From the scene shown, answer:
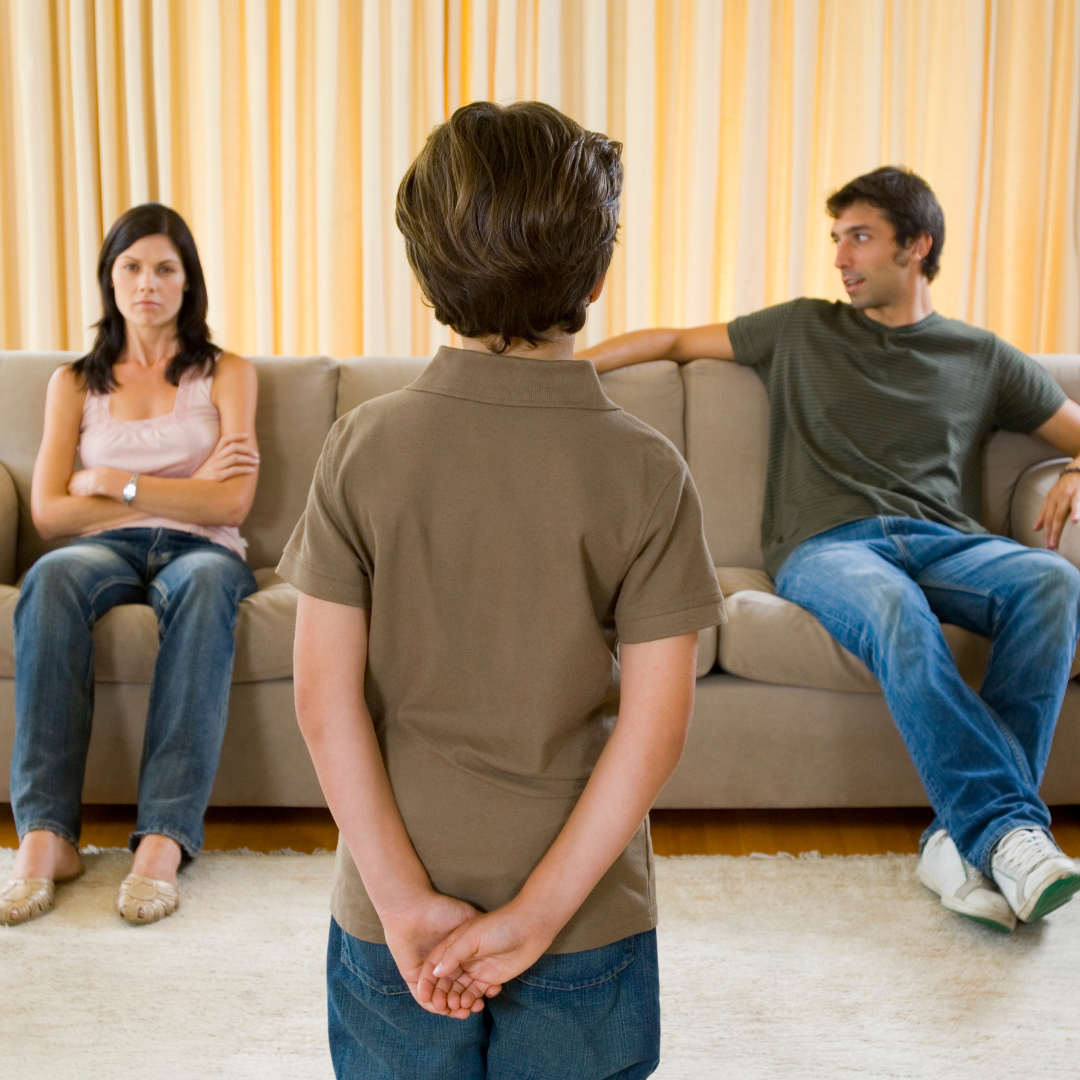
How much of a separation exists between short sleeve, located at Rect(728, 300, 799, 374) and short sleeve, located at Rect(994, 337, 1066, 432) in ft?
1.53

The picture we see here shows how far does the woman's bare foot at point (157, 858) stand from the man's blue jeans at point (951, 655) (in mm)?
1154

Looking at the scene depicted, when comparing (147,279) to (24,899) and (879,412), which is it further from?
(879,412)

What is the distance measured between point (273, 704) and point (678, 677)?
4.34 ft

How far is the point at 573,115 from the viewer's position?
3059 millimetres

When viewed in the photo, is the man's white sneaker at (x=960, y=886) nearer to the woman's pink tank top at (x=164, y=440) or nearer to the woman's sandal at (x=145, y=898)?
the woman's sandal at (x=145, y=898)

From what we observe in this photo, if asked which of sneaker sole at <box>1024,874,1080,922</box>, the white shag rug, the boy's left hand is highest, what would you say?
the boy's left hand

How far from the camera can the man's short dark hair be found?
227 cm

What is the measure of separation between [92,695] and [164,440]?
584mm

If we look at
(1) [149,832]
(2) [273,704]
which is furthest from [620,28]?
(1) [149,832]

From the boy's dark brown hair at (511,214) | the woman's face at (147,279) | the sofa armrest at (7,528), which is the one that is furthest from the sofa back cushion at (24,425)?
the boy's dark brown hair at (511,214)

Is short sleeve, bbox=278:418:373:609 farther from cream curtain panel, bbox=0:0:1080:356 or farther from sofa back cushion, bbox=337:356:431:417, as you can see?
cream curtain panel, bbox=0:0:1080:356

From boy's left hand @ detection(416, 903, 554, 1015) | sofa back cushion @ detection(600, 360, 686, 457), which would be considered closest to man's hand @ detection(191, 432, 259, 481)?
sofa back cushion @ detection(600, 360, 686, 457)

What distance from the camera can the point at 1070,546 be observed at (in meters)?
2.02

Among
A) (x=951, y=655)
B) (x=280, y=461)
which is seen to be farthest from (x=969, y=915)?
(x=280, y=461)
